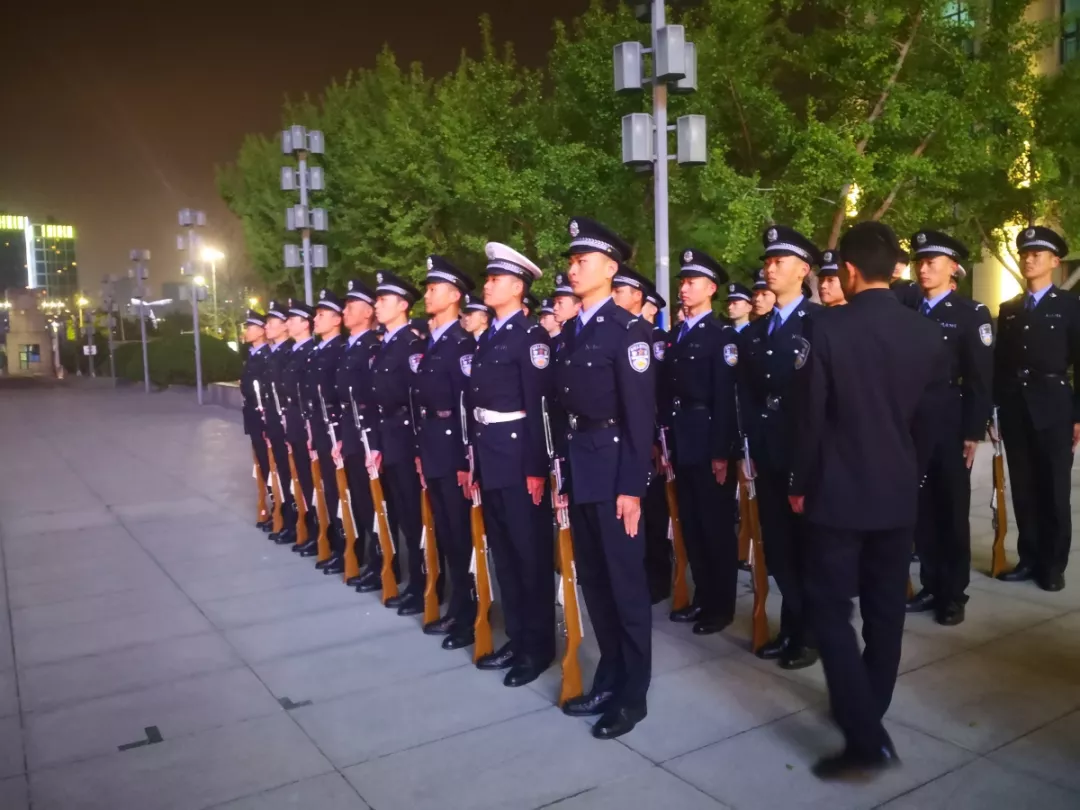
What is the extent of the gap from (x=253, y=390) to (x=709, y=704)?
5308 millimetres

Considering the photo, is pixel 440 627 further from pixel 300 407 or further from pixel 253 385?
pixel 253 385

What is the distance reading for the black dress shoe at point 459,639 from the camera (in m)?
5.05

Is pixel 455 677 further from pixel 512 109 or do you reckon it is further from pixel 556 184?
pixel 512 109

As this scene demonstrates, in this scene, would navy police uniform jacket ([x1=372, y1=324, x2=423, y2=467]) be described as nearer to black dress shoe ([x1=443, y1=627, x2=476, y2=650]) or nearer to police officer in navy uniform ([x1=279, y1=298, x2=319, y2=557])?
black dress shoe ([x1=443, y1=627, x2=476, y2=650])

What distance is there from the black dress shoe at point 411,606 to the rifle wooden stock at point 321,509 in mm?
1462

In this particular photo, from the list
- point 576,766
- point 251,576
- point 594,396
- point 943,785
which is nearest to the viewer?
point 943,785

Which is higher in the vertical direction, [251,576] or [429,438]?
[429,438]

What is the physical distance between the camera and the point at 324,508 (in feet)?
22.7

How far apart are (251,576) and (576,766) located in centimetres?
391

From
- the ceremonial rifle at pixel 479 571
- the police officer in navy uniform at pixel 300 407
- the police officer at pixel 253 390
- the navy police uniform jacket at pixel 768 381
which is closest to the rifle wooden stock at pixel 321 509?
the police officer in navy uniform at pixel 300 407

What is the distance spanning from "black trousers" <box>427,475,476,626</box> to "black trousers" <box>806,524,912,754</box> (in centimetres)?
221

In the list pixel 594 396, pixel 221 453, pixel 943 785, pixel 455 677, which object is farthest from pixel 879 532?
pixel 221 453

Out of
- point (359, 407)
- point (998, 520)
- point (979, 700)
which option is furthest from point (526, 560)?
point (998, 520)

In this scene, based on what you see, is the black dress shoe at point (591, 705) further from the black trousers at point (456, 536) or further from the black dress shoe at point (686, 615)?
the black dress shoe at point (686, 615)
